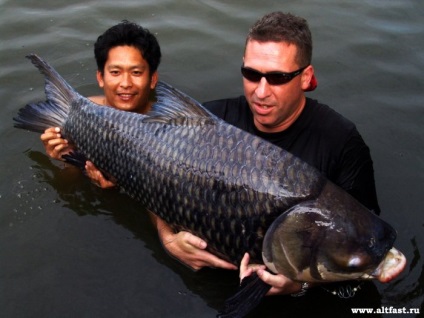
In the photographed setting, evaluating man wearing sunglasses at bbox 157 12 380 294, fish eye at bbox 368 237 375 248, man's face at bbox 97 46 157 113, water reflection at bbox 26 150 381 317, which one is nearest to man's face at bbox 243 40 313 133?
man wearing sunglasses at bbox 157 12 380 294

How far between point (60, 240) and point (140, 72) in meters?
1.68

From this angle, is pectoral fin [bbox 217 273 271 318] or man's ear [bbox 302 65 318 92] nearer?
pectoral fin [bbox 217 273 271 318]

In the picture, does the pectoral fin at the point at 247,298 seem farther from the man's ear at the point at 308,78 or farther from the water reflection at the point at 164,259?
the man's ear at the point at 308,78

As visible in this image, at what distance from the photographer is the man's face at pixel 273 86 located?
11.1ft

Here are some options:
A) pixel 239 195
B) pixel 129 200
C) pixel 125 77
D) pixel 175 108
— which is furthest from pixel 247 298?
pixel 125 77

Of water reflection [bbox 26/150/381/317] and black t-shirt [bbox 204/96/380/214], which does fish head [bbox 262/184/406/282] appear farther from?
water reflection [bbox 26/150/381/317]

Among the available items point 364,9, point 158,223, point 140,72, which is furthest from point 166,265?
point 364,9

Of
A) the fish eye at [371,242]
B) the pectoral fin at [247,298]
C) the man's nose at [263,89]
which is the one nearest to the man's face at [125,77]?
the man's nose at [263,89]

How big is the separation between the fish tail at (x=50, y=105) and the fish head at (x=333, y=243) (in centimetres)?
238

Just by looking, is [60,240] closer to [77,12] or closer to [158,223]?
[158,223]

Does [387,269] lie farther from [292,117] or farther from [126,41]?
[126,41]

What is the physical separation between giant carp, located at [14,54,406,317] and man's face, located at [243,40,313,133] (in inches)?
16.5

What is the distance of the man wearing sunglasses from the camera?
3395mm

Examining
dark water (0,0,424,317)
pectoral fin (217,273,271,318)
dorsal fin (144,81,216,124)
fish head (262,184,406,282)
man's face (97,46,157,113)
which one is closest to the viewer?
fish head (262,184,406,282)
